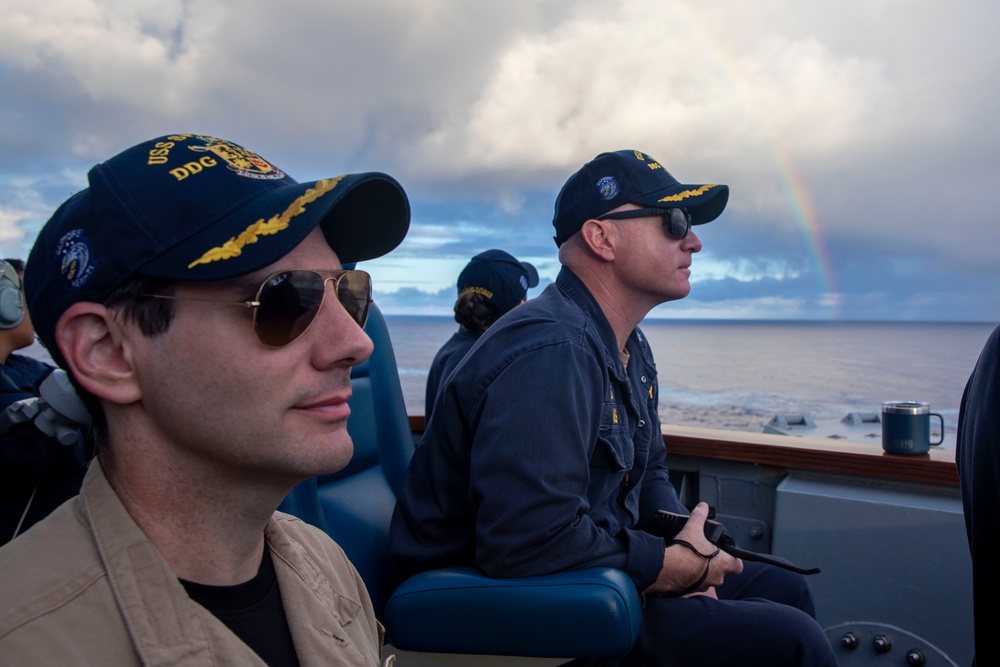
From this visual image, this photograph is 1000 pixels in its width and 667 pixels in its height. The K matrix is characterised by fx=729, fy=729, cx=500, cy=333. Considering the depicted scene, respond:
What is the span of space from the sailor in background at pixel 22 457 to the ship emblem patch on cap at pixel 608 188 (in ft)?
5.88

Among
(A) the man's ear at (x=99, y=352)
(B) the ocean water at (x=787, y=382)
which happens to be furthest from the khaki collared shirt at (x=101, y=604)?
(B) the ocean water at (x=787, y=382)

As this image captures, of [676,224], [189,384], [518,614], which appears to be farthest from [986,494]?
[189,384]

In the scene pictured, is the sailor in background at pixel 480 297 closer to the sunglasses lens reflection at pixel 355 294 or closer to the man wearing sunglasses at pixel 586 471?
the man wearing sunglasses at pixel 586 471

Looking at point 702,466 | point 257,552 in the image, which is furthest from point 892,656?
point 257,552

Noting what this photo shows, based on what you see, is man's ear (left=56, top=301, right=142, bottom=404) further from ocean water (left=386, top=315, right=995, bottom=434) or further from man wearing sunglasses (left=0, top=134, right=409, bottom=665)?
ocean water (left=386, top=315, right=995, bottom=434)

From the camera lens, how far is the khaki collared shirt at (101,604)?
0.82 metres

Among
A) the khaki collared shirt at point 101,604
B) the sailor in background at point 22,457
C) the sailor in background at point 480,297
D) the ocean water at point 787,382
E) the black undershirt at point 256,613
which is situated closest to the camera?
the khaki collared shirt at point 101,604

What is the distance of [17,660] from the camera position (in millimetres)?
785

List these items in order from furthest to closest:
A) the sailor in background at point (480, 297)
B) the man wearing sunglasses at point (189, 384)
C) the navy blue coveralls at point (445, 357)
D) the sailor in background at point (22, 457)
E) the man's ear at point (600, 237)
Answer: the sailor in background at point (480, 297)
the navy blue coveralls at point (445, 357)
the man's ear at point (600, 237)
the sailor in background at point (22, 457)
the man wearing sunglasses at point (189, 384)

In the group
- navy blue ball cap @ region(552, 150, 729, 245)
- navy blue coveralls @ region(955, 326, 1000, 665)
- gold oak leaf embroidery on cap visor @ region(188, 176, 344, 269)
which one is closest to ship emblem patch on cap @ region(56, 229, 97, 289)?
gold oak leaf embroidery on cap visor @ region(188, 176, 344, 269)

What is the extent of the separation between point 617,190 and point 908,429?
1.53 meters

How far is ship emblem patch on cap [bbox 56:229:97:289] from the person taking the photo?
0.97 metres

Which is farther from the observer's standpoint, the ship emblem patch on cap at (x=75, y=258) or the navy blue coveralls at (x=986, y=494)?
the navy blue coveralls at (x=986, y=494)

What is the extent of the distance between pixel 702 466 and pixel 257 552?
8.38 ft
